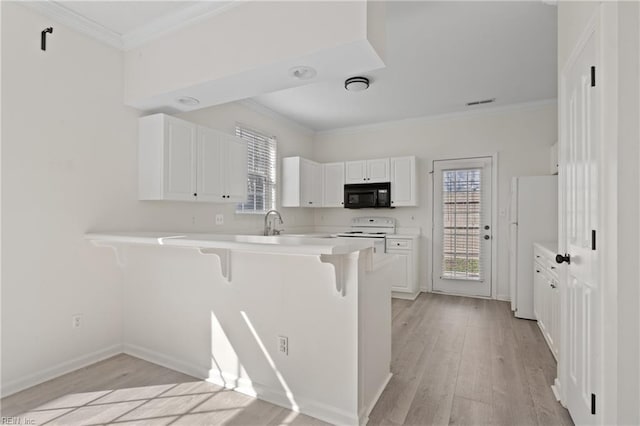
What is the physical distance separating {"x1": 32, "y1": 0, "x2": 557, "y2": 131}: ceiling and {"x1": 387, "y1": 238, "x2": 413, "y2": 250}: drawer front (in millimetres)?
1981

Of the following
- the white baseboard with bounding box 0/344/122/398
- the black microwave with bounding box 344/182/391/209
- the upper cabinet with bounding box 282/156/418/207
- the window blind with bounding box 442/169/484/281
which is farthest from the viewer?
the black microwave with bounding box 344/182/391/209

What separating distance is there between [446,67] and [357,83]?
3.16 feet

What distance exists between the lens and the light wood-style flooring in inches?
75.4

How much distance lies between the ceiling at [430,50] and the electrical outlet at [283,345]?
2.36 meters

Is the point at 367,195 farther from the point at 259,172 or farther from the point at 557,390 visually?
the point at 557,390

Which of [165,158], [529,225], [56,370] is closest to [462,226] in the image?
[529,225]

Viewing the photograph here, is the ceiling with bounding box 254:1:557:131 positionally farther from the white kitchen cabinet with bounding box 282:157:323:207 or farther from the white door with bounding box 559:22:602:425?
the white door with bounding box 559:22:602:425

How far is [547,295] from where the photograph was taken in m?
3.03

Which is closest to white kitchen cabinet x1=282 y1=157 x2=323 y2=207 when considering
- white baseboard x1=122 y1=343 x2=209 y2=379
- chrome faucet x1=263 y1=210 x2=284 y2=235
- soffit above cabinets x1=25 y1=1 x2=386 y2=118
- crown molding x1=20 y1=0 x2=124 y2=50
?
chrome faucet x1=263 y1=210 x2=284 y2=235

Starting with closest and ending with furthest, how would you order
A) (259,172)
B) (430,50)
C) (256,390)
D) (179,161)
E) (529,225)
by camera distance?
(256,390) < (179,161) < (430,50) < (529,225) < (259,172)

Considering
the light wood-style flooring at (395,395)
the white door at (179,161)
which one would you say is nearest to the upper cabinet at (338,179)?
the white door at (179,161)

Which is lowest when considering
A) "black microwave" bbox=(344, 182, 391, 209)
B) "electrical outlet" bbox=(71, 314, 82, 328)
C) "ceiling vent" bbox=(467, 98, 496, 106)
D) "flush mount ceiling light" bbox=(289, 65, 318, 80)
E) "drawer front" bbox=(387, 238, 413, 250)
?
"electrical outlet" bbox=(71, 314, 82, 328)

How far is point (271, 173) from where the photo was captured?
498 cm

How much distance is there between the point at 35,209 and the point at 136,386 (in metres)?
1.48
